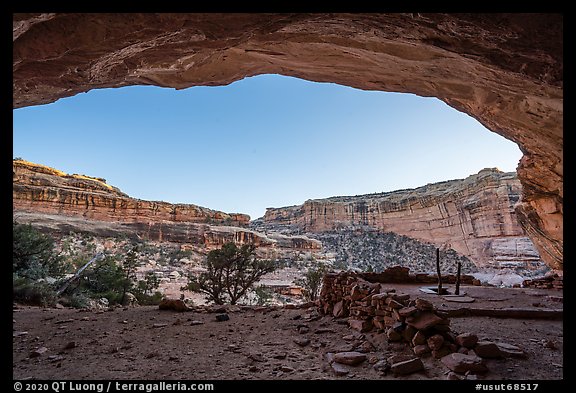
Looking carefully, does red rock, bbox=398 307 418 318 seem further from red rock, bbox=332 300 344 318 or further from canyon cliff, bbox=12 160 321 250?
canyon cliff, bbox=12 160 321 250

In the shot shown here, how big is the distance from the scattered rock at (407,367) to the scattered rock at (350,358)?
425mm

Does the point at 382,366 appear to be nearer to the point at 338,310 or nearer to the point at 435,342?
the point at 435,342

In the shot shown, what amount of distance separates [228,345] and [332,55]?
4781mm

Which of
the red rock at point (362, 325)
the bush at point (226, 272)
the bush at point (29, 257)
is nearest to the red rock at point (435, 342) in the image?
the red rock at point (362, 325)

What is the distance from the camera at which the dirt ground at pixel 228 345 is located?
324 cm

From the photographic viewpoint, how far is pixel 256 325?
5.78 metres

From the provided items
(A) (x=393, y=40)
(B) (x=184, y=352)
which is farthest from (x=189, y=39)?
(B) (x=184, y=352)

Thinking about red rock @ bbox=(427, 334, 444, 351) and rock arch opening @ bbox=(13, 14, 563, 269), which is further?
red rock @ bbox=(427, 334, 444, 351)

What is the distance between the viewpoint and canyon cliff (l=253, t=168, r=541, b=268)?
31875mm

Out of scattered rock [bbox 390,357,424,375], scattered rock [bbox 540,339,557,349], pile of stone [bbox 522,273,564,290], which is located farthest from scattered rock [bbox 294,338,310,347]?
pile of stone [bbox 522,273,564,290]

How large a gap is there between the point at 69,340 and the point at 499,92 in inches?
300

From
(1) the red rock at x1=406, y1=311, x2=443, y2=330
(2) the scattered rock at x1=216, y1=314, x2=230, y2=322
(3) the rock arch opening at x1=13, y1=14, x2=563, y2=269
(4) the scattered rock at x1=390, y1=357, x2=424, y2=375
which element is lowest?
(2) the scattered rock at x1=216, y1=314, x2=230, y2=322

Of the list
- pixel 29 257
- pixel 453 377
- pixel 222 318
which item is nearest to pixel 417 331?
pixel 453 377
